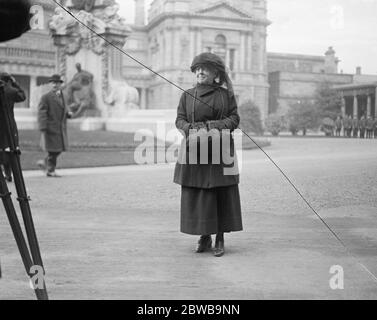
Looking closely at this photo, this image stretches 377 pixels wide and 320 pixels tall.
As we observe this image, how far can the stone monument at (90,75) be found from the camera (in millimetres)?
23875

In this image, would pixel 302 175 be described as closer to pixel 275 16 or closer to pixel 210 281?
pixel 275 16

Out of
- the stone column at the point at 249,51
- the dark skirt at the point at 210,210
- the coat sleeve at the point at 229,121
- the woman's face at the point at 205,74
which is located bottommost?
the dark skirt at the point at 210,210

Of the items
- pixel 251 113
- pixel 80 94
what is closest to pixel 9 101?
pixel 251 113

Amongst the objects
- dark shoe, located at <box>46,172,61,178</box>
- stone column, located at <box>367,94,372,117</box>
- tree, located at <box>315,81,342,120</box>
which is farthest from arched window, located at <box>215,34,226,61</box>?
stone column, located at <box>367,94,372,117</box>

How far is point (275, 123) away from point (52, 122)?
350 inches

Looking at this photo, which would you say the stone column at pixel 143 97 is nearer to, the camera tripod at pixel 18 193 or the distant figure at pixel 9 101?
the distant figure at pixel 9 101

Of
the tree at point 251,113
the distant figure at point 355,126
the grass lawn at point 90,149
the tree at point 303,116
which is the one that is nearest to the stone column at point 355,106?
the distant figure at point 355,126

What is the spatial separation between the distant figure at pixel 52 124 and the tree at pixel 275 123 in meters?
7.54

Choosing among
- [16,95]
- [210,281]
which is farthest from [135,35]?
[210,281]

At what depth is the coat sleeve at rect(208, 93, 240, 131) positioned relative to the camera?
5340mm

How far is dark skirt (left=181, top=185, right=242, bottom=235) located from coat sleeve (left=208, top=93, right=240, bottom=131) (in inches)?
23.3

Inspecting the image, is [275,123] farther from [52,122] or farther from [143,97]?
[143,97]

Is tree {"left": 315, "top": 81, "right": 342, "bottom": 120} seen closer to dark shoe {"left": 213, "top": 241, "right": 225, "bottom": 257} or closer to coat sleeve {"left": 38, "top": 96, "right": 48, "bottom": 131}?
dark shoe {"left": 213, "top": 241, "right": 225, "bottom": 257}

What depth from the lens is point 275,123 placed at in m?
18.8
